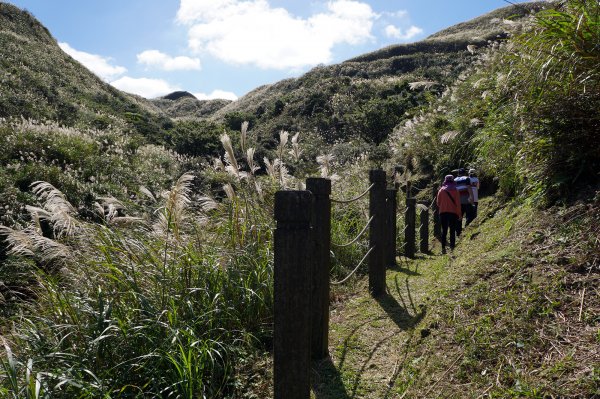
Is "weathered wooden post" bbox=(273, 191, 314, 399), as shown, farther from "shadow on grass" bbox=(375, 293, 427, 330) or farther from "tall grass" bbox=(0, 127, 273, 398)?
"shadow on grass" bbox=(375, 293, 427, 330)

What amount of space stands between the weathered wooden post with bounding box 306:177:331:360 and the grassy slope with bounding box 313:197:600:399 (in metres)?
0.18

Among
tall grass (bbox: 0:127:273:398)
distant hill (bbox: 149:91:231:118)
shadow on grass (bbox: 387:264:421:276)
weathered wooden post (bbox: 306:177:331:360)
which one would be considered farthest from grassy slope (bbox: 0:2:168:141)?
distant hill (bbox: 149:91:231:118)

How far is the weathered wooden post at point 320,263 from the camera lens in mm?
3438

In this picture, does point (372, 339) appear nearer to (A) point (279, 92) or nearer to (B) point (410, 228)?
(B) point (410, 228)

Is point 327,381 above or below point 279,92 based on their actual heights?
below

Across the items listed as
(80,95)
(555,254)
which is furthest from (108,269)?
(80,95)

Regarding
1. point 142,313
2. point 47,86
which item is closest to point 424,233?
point 142,313

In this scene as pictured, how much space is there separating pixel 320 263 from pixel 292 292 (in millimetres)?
1122

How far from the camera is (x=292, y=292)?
2375mm

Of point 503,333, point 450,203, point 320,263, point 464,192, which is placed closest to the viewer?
point 503,333

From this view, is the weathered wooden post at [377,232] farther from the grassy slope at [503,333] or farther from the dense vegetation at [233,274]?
the grassy slope at [503,333]

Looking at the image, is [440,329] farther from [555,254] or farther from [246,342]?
[246,342]

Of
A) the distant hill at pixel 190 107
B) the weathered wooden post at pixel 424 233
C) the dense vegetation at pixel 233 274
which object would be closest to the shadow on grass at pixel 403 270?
the dense vegetation at pixel 233 274

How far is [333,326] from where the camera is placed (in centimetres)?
427
